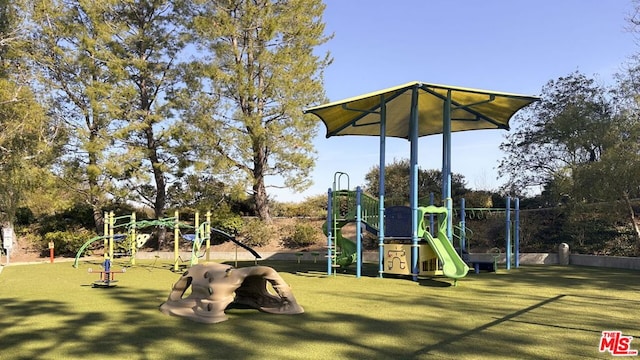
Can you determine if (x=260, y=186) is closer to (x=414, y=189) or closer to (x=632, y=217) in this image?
(x=414, y=189)

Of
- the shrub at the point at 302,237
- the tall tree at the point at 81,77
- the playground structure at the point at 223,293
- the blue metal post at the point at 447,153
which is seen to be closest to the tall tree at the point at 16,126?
the tall tree at the point at 81,77

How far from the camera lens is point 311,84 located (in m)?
20.3

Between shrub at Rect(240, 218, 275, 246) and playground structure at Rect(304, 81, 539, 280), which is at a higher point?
playground structure at Rect(304, 81, 539, 280)

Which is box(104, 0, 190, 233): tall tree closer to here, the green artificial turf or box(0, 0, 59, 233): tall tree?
box(0, 0, 59, 233): tall tree

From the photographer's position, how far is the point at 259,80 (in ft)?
67.9

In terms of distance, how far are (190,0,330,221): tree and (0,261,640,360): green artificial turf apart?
35.0ft

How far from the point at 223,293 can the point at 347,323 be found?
1.64 meters

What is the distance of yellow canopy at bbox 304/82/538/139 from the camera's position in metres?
11.5

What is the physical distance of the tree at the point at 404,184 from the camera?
73.2 feet

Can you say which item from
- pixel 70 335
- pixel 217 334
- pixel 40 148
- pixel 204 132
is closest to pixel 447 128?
pixel 217 334

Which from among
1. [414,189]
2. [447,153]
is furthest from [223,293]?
[447,153]

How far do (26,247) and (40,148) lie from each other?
465cm

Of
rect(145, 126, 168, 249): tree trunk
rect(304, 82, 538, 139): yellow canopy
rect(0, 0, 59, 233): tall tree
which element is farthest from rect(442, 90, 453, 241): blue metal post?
rect(0, 0, 59, 233): tall tree

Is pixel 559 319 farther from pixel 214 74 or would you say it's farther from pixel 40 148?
pixel 40 148
